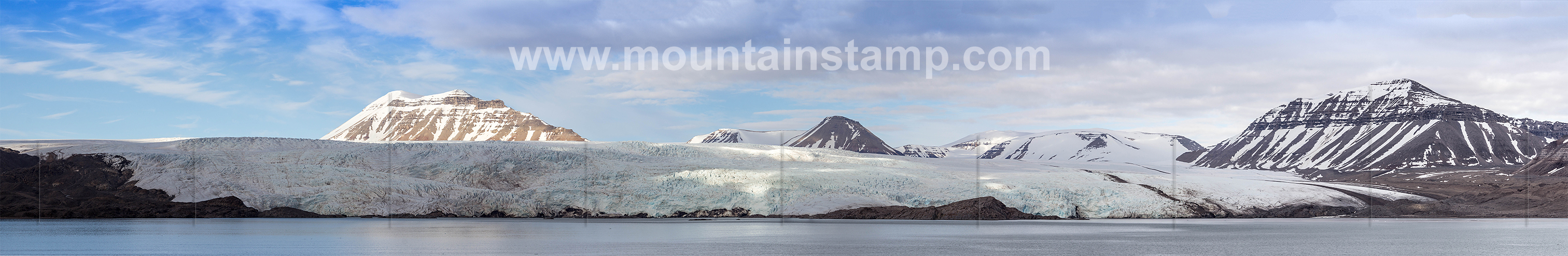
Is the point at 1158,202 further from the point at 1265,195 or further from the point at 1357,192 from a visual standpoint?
the point at 1357,192

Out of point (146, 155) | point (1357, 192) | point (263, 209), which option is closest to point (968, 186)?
point (1357, 192)

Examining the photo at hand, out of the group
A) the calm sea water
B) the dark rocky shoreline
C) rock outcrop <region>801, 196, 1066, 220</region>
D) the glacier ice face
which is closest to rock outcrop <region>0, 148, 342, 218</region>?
the dark rocky shoreline

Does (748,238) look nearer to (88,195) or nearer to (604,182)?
(604,182)

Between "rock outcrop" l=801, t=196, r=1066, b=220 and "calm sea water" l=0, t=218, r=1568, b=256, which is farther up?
"calm sea water" l=0, t=218, r=1568, b=256

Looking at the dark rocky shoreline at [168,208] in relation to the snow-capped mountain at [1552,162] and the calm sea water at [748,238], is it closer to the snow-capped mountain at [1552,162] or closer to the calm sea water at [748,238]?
the calm sea water at [748,238]

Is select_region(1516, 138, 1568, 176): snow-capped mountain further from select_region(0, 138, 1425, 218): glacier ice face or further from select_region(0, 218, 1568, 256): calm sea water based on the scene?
select_region(0, 218, 1568, 256): calm sea water

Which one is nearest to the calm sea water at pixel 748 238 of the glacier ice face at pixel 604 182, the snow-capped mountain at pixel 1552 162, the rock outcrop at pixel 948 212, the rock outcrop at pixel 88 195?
the rock outcrop at pixel 88 195
